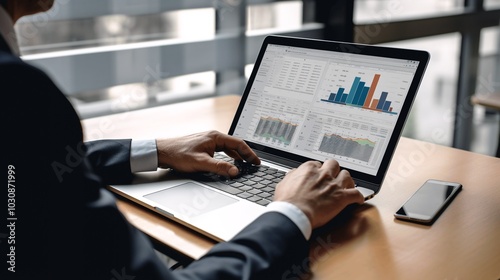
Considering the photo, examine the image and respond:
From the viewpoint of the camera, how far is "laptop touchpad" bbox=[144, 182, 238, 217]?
3.74 ft

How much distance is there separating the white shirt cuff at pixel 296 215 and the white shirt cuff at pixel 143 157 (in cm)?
43

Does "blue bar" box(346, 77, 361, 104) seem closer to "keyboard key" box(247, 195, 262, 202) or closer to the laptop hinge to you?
the laptop hinge

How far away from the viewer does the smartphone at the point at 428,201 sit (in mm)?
1142

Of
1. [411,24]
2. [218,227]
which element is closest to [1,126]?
[218,227]

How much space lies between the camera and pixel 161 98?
8.32 feet

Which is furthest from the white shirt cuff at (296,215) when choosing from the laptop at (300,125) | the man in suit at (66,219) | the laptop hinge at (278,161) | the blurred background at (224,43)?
the blurred background at (224,43)

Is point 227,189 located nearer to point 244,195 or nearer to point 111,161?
point 244,195

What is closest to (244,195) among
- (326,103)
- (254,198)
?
(254,198)

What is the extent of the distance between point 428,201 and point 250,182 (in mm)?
364

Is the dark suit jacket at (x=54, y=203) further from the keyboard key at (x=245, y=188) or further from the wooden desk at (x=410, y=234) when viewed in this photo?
the keyboard key at (x=245, y=188)

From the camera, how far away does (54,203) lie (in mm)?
751

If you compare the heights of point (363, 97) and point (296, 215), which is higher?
point (363, 97)

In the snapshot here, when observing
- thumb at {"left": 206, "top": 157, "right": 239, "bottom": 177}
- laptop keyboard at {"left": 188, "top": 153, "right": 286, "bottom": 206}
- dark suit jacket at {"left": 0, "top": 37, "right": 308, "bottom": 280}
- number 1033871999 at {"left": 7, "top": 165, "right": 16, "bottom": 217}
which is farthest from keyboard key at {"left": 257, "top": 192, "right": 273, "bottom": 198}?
number 1033871999 at {"left": 7, "top": 165, "right": 16, "bottom": 217}

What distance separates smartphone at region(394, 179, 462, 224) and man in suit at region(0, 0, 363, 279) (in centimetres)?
27
